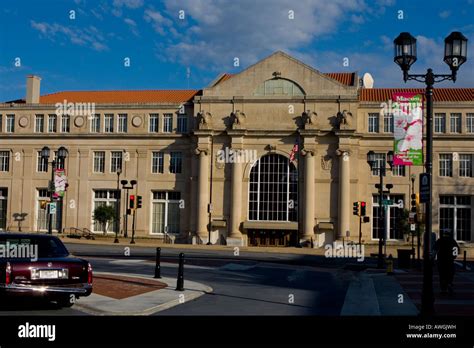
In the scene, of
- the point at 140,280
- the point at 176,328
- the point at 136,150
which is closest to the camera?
the point at 176,328

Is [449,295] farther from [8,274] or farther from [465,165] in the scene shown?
[465,165]

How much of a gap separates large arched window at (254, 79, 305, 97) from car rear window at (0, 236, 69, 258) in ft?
150

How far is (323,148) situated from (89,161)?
74.3 feet

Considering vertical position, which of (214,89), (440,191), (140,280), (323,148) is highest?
(214,89)

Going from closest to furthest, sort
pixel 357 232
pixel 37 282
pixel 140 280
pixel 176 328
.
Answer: pixel 176 328 < pixel 37 282 < pixel 140 280 < pixel 357 232

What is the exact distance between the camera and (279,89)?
190ft

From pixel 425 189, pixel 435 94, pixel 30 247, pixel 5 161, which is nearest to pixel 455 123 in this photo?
pixel 435 94

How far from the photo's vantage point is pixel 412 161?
3238cm

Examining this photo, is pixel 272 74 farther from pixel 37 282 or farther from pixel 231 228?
pixel 37 282

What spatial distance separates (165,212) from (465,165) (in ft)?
91.7

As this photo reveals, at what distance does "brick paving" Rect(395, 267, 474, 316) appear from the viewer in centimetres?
1488

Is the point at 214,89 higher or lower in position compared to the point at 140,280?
higher

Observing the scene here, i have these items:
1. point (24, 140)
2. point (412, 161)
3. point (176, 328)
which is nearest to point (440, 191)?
point (412, 161)

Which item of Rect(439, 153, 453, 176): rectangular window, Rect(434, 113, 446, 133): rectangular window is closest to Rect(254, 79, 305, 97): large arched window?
Rect(434, 113, 446, 133): rectangular window
